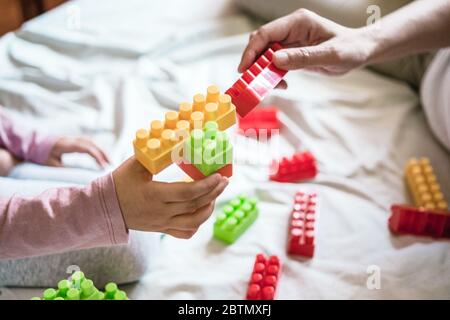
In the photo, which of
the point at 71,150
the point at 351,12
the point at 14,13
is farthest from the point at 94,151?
the point at 14,13

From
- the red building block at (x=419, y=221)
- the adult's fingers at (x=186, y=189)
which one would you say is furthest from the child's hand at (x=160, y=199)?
the red building block at (x=419, y=221)

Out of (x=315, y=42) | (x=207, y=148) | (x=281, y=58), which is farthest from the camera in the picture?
(x=315, y=42)

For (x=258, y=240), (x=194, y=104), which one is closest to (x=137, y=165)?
(x=194, y=104)

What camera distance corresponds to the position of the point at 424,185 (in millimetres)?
820

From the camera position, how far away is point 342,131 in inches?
36.3

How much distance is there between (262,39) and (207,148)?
0.23m

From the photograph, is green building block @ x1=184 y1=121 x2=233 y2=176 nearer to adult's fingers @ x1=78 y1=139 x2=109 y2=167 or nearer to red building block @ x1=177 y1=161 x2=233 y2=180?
red building block @ x1=177 y1=161 x2=233 y2=180

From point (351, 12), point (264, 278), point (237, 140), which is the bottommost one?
point (264, 278)

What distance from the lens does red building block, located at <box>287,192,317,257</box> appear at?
0.75 m

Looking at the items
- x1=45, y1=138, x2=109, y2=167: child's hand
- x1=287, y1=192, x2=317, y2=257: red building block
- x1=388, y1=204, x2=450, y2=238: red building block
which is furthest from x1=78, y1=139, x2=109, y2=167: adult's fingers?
x1=388, y1=204, x2=450, y2=238: red building block

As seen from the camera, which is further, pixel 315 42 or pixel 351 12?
pixel 351 12

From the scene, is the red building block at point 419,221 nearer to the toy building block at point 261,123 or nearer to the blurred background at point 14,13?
the toy building block at point 261,123

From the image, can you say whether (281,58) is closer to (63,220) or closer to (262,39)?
(262,39)
